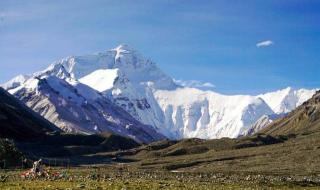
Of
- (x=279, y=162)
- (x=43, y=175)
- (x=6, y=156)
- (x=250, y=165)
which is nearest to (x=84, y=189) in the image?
(x=43, y=175)

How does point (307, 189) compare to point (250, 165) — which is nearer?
point (307, 189)

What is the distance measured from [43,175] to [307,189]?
29299 mm

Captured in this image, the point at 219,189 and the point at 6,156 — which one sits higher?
the point at 6,156

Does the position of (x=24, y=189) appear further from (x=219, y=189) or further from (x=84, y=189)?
(x=219, y=189)

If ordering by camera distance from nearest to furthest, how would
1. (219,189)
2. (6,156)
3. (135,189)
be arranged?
(135,189) < (219,189) < (6,156)

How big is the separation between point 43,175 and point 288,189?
88.8 feet

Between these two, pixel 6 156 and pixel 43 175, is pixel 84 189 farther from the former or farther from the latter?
pixel 6 156

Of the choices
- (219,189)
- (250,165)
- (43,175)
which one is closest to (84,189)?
(219,189)

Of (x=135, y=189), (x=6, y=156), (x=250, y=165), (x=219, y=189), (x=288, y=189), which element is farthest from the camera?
(x=250, y=165)

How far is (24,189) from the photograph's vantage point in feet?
157

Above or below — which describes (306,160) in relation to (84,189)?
above

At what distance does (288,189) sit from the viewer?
6588 centimetres

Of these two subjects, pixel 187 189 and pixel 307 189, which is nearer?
pixel 187 189

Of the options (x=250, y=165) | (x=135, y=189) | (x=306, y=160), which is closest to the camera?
(x=135, y=189)
